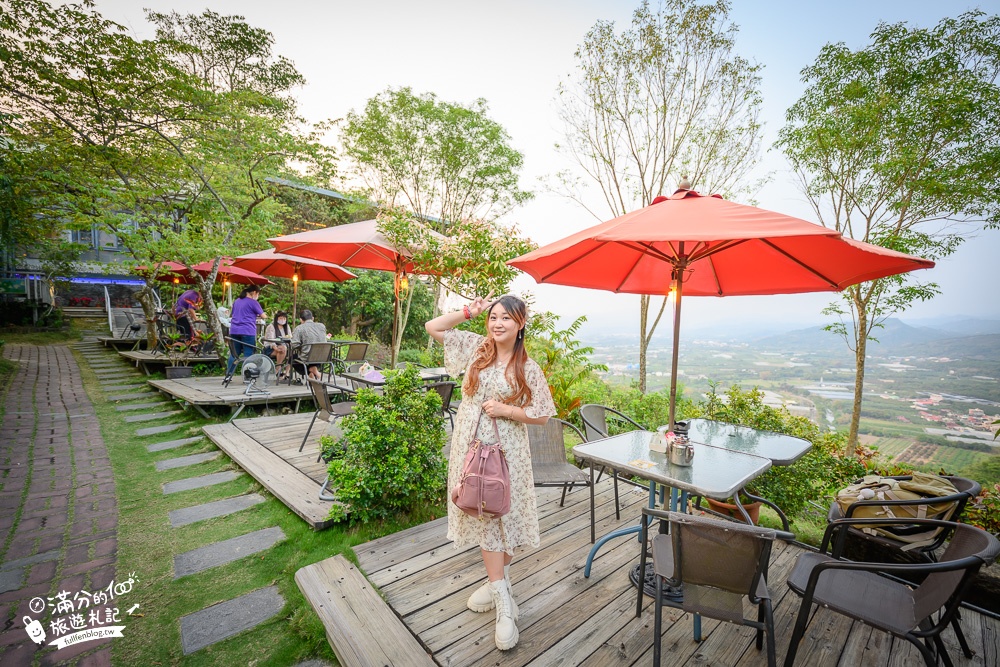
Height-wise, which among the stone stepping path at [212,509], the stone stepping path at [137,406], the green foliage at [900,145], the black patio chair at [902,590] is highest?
the green foliage at [900,145]

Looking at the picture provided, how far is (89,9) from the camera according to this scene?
6.79 metres

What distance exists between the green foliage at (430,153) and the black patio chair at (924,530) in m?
11.8

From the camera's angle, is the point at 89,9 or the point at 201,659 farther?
the point at 89,9

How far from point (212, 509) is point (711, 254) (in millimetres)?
5074

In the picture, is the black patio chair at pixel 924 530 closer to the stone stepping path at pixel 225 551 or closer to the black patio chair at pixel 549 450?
the black patio chair at pixel 549 450

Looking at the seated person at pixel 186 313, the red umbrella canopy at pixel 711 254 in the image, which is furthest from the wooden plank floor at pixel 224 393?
the red umbrella canopy at pixel 711 254

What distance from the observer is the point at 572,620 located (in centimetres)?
230

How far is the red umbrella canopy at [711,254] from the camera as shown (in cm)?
196

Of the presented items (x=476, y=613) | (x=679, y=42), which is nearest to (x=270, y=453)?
(x=476, y=613)

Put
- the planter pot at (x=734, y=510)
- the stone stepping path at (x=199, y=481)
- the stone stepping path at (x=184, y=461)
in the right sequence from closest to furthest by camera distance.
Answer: the planter pot at (x=734, y=510)
the stone stepping path at (x=199, y=481)
the stone stepping path at (x=184, y=461)

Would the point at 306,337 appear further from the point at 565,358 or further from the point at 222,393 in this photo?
the point at 565,358

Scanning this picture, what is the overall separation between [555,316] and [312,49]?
11.0 metres

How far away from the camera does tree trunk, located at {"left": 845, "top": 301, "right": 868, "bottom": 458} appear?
7340mm

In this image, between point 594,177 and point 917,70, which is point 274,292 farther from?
point 917,70
